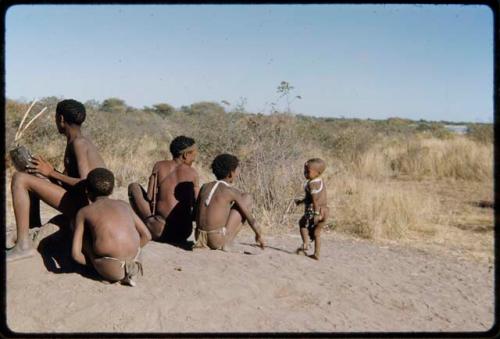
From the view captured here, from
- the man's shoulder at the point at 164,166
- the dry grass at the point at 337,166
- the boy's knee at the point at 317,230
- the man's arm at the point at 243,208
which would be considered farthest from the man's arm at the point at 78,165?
the dry grass at the point at 337,166

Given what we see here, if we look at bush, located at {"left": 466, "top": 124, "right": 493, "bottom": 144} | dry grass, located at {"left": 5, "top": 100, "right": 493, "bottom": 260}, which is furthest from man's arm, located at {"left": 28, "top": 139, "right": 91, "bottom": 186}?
bush, located at {"left": 466, "top": 124, "right": 493, "bottom": 144}

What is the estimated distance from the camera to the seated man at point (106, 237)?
14.0ft

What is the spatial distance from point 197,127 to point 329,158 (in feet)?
14.5

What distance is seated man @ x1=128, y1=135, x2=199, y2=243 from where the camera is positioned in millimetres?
5879

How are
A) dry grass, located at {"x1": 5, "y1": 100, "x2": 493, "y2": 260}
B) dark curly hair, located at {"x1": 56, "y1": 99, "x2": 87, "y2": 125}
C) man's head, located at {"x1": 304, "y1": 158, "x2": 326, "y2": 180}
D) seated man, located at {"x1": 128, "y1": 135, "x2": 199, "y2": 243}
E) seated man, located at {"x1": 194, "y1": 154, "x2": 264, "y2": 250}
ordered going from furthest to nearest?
dry grass, located at {"x1": 5, "y1": 100, "x2": 493, "y2": 260} → seated man, located at {"x1": 128, "y1": 135, "x2": 199, "y2": 243} → man's head, located at {"x1": 304, "y1": 158, "x2": 326, "y2": 180} → seated man, located at {"x1": 194, "y1": 154, "x2": 264, "y2": 250} → dark curly hair, located at {"x1": 56, "y1": 99, "x2": 87, "y2": 125}

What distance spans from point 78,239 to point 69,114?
1.21 m

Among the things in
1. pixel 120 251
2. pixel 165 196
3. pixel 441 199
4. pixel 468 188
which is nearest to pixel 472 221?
pixel 441 199

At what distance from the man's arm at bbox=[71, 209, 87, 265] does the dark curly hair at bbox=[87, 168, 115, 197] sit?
8.1 inches

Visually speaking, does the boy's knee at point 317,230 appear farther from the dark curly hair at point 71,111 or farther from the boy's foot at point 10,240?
the boy's foot at point 10,240

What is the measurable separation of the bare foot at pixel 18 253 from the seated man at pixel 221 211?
1572 millimetres

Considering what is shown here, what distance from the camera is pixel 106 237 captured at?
168 inches

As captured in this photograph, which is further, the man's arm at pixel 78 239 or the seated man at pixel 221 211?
the seated man at pixel 221 211

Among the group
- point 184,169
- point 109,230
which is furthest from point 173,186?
point 109,230

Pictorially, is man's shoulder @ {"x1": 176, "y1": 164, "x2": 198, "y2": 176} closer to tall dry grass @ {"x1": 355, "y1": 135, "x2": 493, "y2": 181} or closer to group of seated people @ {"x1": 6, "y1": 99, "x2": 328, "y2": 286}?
group of seated people @ {"x1": 6, "y1": 99, "x2": 328, "y2": 286}
